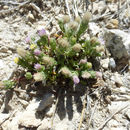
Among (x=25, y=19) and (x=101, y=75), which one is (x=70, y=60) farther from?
(x=25, y=19)

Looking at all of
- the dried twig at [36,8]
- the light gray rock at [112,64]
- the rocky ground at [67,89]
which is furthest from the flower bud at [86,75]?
the dried twig at [36,8]

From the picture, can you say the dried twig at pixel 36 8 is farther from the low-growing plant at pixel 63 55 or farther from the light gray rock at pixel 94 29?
the light gray rock at pixel 94 29

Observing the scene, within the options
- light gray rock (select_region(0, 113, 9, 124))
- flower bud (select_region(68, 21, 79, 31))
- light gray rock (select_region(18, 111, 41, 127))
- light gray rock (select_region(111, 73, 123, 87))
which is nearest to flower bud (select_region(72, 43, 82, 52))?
flower bud (select_region(68, 21, 79, 31))

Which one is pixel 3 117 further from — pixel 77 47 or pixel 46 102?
pixel 77 47

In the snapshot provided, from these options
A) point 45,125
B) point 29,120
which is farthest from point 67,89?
point 29,120

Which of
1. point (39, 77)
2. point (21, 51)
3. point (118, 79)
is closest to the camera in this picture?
point (39, 77)

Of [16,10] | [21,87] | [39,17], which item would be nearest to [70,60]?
[21,87]
